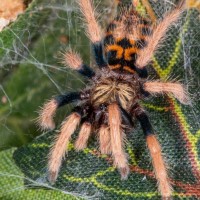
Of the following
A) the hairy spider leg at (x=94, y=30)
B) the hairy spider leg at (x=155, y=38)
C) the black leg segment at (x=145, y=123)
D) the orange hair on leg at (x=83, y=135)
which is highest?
the hairy spider leg at (x=94, y=30)

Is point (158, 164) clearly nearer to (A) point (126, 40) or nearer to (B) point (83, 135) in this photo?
(B) point (83, 135)

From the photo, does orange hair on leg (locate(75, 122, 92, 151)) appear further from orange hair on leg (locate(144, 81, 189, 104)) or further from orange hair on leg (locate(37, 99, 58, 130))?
orange hair on leg (locate(144, 81, 189, 104))

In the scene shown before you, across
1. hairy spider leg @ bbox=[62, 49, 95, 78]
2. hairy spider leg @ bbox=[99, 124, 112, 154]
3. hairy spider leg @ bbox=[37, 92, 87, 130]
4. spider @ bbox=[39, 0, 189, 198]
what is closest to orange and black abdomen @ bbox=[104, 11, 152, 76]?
spider @ bbox=[39, 0, 189, 198]

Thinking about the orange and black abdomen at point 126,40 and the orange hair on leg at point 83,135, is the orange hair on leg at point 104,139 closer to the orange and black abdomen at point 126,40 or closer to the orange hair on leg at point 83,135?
the orange hair on leg at point 83,135

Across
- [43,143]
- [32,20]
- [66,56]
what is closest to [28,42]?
[32,20]

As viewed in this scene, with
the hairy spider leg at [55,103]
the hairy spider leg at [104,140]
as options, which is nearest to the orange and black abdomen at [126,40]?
the hairy spider leg at [55,103]

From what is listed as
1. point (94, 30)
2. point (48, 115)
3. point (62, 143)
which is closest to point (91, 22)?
Result: point (94, 30)
